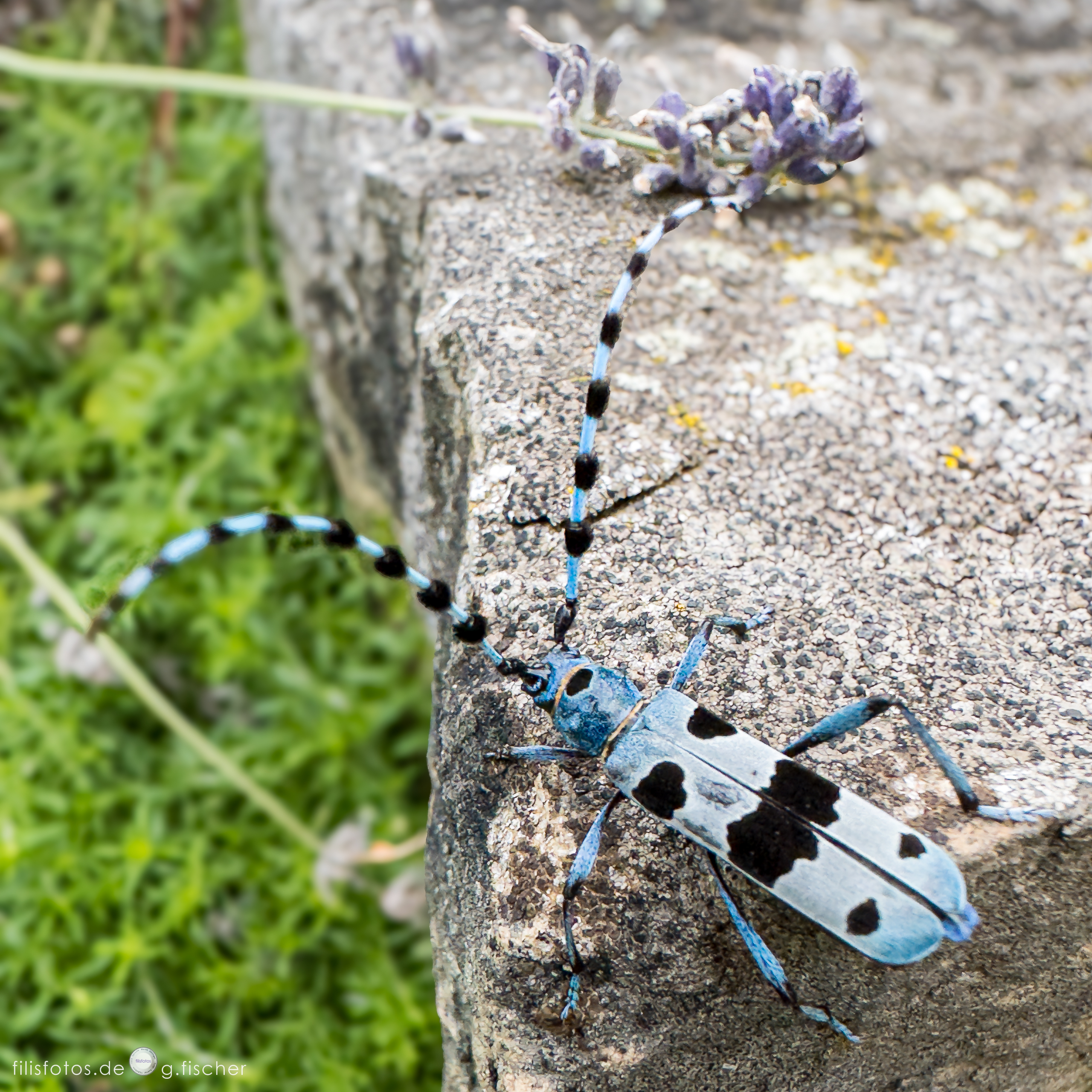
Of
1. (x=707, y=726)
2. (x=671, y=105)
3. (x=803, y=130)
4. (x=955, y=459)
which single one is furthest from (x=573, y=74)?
(x=707, y=726)

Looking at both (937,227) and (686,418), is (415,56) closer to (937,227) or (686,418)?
(686,418)

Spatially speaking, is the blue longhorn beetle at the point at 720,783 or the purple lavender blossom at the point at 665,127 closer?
the blue longhorn beetle at the point at 720,783

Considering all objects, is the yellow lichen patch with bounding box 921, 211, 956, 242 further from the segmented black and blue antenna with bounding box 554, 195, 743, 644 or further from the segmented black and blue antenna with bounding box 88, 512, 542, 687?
the segmented black and blue antenna with bounding box 88, 512, 542, 687

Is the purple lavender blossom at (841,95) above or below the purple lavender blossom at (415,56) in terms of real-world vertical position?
below

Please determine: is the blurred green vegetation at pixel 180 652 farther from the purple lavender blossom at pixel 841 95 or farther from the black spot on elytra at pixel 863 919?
the purple lavender blossom at pixel 841 95

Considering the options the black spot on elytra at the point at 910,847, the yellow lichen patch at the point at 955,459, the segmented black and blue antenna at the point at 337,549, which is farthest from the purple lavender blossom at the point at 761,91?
the black spot on elytra at the point at 910,847

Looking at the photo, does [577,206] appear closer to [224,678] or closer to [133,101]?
[224,678]

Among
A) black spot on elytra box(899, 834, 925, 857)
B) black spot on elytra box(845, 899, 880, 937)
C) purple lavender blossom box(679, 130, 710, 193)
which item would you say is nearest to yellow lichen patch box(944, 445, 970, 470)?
purple lavender blossom box(679, 130, 710, 193)
